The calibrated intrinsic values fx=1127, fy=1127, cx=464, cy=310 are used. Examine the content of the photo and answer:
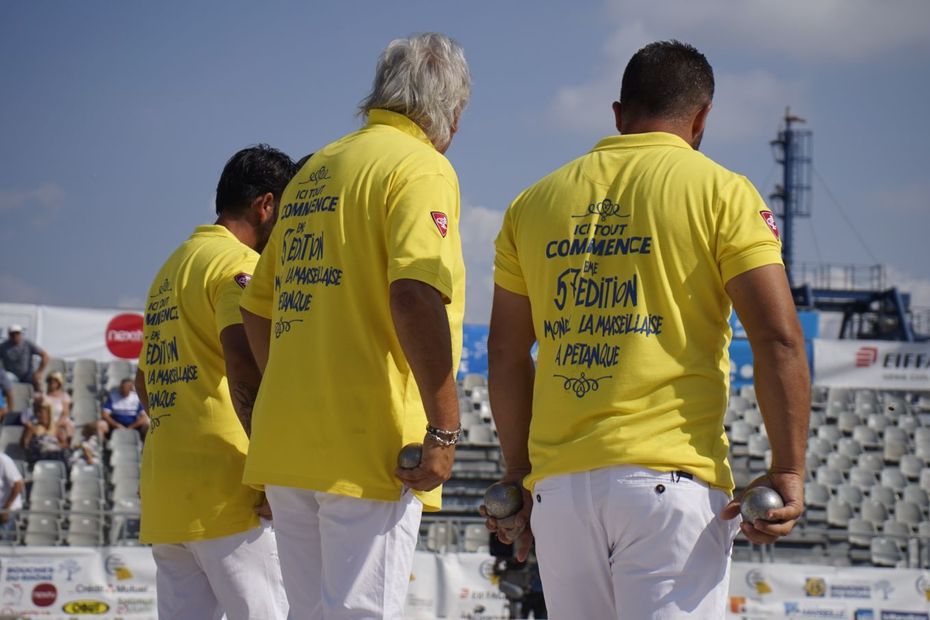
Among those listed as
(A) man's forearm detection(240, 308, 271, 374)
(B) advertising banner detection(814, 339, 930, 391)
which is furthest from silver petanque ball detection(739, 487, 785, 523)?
(B) advertising banner detection(814, 339, 930, 391)

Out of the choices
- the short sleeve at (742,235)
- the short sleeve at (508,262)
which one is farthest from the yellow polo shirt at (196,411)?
the short sleeve at (742,235)

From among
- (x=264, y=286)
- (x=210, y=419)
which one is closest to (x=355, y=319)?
(x=264, y=286)

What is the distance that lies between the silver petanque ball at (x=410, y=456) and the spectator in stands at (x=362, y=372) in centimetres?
2

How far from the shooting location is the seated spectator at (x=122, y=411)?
1376 cm

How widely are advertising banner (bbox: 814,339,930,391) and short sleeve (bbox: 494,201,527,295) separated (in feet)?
48.9

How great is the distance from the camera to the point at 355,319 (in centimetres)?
286

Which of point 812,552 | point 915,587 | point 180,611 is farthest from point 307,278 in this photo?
point 812,552

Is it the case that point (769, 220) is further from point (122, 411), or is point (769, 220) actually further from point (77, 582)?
point (122, 411)

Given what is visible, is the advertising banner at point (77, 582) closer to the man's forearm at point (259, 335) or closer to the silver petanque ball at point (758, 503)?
the man's forearm at point (259, 335)

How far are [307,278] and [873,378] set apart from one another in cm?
1550

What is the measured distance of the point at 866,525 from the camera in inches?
583

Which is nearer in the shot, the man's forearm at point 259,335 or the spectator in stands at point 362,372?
the spectator in stands at point 362,372

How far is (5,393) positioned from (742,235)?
41.3ft

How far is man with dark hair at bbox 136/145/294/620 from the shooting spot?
3580 mm
